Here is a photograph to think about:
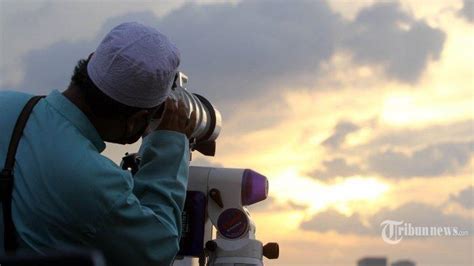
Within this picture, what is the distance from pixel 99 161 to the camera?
2.25 m

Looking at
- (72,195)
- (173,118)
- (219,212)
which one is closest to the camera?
(72,195)

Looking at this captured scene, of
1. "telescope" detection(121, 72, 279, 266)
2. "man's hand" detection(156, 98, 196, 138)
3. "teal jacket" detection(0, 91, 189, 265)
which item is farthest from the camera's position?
"telescope" detection(121, 72, 279, 266)

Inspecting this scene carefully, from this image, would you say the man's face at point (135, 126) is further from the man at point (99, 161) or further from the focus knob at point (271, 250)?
the focus knob at point (271, 250)

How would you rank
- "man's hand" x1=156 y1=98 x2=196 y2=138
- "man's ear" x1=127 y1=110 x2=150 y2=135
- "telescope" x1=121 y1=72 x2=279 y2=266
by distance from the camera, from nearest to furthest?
"man's ear" x1=127 y1=110 x2=150 y2=135
"man's hand" x1=156 y1=98 x2=196 y2=138
"telescope" x1=121 y1=72 x2=279 y2=266

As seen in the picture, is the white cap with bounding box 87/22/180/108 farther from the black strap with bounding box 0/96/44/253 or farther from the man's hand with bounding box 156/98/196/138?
the black strap with bounding box 0/96/44/253

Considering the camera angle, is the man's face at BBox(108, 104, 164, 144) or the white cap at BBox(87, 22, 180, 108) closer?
the white cap at BBox(87, 22, 180, 108)

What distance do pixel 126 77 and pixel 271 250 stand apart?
182 cm

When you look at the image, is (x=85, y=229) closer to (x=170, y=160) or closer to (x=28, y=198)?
(x=28, y=198)

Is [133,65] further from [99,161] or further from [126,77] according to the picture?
[99,161]

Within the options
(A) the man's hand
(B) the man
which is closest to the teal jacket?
(B) the man

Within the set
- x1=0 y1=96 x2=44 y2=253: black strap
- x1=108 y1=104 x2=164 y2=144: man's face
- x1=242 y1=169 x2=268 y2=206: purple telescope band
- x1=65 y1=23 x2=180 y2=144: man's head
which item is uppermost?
x1=242 y1=169 x2=268 y2=206: purple telescope band

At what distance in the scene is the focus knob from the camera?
3871mm

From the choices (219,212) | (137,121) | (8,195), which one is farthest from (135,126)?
(219,212)

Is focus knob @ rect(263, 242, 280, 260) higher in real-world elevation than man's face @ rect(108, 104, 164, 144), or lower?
higher
